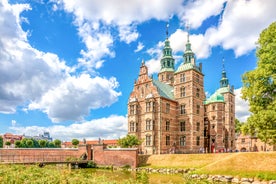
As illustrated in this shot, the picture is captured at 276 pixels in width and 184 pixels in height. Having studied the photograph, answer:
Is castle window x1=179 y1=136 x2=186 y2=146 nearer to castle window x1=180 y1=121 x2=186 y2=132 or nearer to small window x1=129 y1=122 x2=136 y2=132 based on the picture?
castle window x1=180 y1=121 x2=186 y2=132

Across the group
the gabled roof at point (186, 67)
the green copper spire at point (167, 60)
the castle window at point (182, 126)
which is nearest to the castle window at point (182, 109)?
the castle window at point (182, 126)

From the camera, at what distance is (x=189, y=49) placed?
48.2 metres

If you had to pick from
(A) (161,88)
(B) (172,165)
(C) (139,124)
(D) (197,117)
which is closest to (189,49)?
(A) (161,88)

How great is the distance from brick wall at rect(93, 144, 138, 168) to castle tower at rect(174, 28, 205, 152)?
37.0 feet

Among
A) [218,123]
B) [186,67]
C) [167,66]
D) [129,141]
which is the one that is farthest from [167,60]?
[129,141]

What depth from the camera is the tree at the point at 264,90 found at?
20.3 m

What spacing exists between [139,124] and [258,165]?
22.6 meters

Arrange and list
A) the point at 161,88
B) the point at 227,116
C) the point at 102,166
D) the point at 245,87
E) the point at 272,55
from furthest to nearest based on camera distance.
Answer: the point at 227,116 < the point at 161,88 < the point at 102,166 < the point at 245,87 < the point at 272,55

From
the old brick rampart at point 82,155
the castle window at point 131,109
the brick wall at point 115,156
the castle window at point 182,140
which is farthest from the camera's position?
the castle window at point 131,109

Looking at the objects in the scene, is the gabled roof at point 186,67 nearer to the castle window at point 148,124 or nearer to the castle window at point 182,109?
the castle window at point 182,109

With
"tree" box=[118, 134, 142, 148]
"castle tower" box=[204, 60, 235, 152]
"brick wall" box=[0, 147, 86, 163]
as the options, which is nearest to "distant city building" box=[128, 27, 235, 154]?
"castle tower" box=[204, 60, 235, 152]

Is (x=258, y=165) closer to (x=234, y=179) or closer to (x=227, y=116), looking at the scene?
(x=234, y=179)

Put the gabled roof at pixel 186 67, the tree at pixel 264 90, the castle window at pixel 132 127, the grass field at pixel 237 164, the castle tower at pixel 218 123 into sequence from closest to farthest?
1. the tree at pixel 264 90
2. the grass field at pixel 237 164
3. the castle window at pixel 132 127
4. the gabled roof at pixel 186 67
5. the castle tower at pixel 218 123

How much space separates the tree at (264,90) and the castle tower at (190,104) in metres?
19.9
